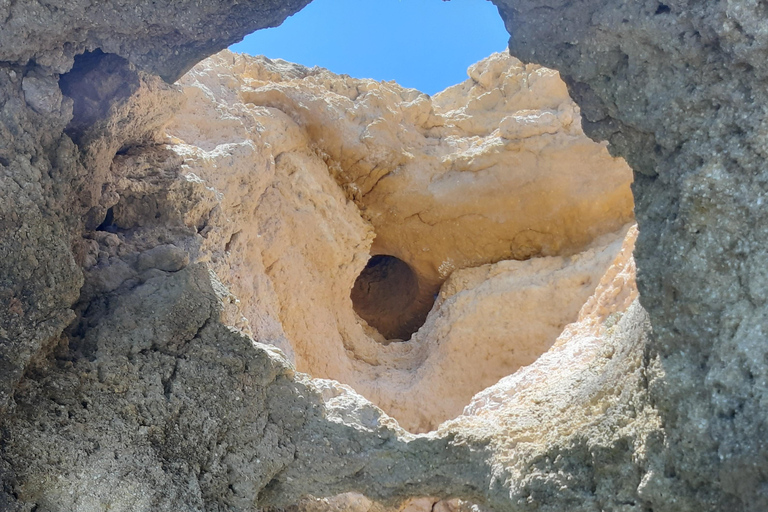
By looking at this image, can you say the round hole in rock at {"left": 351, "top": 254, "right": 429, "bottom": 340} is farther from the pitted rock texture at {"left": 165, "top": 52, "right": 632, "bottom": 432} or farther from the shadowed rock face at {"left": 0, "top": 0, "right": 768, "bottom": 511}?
the shadowed rock face at {"left": 0, "top": 0, "right": 768, "bottom": 511}

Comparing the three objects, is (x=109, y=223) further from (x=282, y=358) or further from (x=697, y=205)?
(x=697, y=205)

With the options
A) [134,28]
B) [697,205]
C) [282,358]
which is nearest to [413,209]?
[282,358]

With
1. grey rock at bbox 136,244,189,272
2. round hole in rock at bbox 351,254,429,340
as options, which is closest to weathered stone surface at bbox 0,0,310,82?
grey rock at bbox 136,244,189,272

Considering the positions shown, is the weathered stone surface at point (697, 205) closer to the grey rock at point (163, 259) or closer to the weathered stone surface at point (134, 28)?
the weathered stone surface at point (134, 28)

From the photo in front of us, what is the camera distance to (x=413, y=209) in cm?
678

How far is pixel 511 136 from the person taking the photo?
21.3ft

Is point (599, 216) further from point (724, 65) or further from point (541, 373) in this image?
point (724, 65)

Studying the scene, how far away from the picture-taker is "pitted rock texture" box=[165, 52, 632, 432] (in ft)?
17.2

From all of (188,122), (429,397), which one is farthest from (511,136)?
(188,122)

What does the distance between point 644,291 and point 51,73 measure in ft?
8.46

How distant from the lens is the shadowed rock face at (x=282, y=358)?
2.21 m

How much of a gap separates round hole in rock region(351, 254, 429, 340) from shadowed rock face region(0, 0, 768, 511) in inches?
152

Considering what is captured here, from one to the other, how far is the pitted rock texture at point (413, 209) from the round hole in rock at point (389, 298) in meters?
0.22

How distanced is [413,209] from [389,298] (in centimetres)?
169
